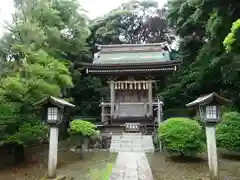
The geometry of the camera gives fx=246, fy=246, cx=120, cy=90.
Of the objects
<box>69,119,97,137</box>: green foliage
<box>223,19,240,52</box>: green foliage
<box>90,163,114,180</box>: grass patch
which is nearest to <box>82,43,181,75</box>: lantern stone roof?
<box>69,119,97,137</box>: green foliage

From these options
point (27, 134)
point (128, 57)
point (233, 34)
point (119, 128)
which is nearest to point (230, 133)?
point (233, 34)

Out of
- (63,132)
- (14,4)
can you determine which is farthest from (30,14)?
(63,132)

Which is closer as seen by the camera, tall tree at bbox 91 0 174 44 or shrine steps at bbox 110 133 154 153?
shrine steps at bbox 110 133 154 153

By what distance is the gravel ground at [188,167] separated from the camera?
7391 millimetres

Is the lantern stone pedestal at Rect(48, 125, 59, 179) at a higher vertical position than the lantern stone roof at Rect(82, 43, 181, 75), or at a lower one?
lower

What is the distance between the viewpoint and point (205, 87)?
19047 millimetres

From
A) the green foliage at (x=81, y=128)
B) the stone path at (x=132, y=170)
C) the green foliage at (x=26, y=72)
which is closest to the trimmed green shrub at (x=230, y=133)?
the stone path at (x=132, y=170)

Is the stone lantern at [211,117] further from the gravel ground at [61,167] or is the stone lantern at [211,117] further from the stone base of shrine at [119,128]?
the stone base of shrine at [119,128]

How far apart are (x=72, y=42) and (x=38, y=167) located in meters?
11.6

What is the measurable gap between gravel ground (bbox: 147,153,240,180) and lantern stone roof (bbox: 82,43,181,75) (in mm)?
7392

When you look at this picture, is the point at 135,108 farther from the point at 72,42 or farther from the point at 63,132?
the point at 72,42

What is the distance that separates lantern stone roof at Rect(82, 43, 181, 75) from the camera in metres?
16.9

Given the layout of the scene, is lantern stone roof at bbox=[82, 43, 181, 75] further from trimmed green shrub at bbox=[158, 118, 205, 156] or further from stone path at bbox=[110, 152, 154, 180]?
stone path at bbox=[110, 152, 154, 180]

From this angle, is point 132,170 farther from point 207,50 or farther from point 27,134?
point 207,50
